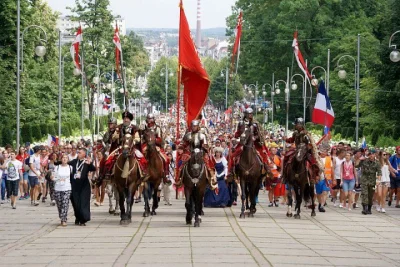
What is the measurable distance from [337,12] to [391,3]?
1030 inches

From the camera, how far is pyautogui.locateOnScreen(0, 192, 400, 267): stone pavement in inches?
731

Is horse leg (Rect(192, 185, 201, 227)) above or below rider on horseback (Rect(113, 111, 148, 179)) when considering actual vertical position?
below

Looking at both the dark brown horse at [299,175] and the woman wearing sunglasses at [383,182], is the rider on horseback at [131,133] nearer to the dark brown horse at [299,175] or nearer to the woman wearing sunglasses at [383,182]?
the dark brown horse at [299,175]

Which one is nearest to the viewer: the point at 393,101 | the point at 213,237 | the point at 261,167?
the point at 213,237

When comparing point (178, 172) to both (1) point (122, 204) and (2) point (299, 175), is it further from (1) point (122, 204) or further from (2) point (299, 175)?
(2) point (299, 175)

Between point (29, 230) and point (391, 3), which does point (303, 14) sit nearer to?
point (391, 3)

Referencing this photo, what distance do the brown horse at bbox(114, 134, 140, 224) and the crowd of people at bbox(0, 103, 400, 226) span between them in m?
0.34

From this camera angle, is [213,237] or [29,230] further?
[29,230]

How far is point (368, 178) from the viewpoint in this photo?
3238cm

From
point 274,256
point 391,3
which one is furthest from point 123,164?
point 391,3

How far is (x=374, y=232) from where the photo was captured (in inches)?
1017

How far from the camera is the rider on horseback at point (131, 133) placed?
26500mm

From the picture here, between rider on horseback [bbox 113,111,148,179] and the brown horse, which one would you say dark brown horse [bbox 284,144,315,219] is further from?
the brown horse

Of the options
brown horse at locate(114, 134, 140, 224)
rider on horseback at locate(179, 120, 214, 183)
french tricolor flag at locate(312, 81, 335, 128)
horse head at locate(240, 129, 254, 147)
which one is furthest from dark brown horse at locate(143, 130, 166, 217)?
french tricolor flag at locate(312, 81, 335, 128)
